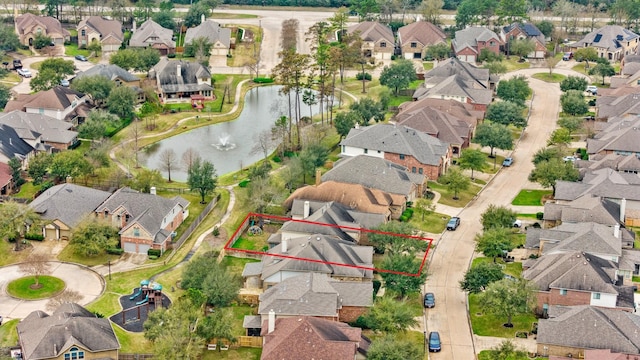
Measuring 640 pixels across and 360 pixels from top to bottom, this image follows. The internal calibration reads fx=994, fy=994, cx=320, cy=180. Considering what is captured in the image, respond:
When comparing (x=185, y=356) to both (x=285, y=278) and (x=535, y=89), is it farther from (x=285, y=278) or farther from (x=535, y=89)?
(x=535, y=89)

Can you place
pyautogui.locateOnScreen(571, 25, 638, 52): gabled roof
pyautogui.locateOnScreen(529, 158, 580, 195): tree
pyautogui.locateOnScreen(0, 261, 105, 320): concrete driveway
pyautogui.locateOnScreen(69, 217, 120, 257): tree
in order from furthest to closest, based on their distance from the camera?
pyautogui.locateOnScreen(571, 25, 638, 52): gabled roof
pyautogui.locateOnScreen(529, 158, 580, 195): tree
pyautogui.locateOnScreen(69, 217, 120, 257): tree
pyautogui.locateOnScreen(0, 261, 105, 320): concrete driveway

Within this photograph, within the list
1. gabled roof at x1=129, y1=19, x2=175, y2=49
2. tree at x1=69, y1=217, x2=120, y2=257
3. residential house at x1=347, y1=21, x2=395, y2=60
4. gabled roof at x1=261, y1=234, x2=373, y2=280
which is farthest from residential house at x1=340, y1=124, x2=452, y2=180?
gabled roof at x1=129, y1=19, x2=175, y2=49

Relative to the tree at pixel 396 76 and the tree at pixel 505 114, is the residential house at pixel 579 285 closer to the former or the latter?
the tree at pixel 505 114

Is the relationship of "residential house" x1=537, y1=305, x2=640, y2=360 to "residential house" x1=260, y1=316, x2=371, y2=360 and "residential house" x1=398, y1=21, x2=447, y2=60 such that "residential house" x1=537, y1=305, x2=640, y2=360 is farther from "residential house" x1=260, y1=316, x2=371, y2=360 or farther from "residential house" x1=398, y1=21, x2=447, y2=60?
"residential house" x1=398, y1=21, x2=447, y2=60

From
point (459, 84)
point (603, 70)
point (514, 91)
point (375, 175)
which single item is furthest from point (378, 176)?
point (603, 70)

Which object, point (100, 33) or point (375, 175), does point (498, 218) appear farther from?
point (100, 33)

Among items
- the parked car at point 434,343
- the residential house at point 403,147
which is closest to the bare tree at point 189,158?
the residential house at point 403,147
